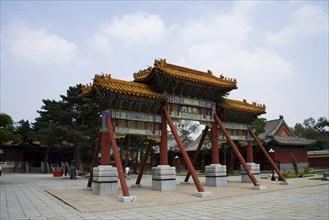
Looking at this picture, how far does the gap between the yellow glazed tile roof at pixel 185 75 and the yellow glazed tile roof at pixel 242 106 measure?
1274 millimetres

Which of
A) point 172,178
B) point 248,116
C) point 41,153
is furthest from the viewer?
point 41,153

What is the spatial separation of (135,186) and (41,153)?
35.2m

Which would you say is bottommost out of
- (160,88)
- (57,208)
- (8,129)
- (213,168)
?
(57,208)

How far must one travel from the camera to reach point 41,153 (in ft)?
152

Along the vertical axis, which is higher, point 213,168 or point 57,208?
point 213,168

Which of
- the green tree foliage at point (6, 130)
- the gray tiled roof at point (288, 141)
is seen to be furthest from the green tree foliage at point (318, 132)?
the green tree foliage at point (6, 130)

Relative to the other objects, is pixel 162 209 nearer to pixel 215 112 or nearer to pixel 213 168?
pixel 213 168

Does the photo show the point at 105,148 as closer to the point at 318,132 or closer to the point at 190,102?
the point at 190,102

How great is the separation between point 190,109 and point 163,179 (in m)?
4.49

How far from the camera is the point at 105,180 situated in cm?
1279

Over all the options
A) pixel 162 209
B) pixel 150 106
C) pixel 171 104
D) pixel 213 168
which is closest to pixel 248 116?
pixel 213 168

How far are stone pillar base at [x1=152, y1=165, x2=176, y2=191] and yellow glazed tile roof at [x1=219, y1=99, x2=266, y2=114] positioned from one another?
223 inches

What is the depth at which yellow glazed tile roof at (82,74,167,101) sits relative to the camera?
42.1 ft

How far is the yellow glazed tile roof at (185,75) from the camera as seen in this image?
14750mm
